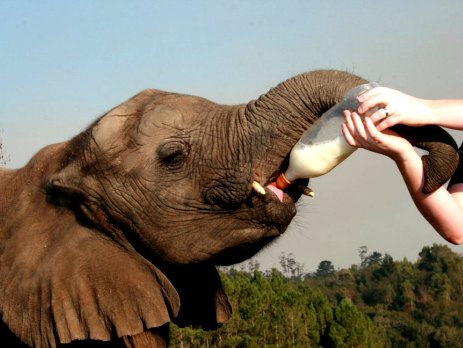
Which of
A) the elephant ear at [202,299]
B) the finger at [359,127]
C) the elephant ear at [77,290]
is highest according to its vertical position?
the finger at [359,127]

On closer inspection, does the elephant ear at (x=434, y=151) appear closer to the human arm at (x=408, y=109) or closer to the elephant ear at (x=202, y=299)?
the human arm at (x=408, y=109)

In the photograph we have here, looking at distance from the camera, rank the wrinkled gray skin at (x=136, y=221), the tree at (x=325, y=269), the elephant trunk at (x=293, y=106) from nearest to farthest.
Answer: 1. the elephant trunk at (x=293, y=106)
2. the wrinkled gray skin at (x=136, y=221)
3. the tree at (x=325, y=269)

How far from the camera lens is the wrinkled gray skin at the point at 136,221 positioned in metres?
5.97

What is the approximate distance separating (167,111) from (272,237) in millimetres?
945

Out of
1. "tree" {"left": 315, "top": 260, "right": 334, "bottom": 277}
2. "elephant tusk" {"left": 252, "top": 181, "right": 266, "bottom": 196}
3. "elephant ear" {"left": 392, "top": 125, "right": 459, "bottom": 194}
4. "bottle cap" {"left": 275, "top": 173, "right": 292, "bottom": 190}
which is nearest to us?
"elephant ear" {"left": 392, "top": 125, "right": 459, "bottom": 194}

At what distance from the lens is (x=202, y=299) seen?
682 centimetres

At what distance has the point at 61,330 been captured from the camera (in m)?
6.09

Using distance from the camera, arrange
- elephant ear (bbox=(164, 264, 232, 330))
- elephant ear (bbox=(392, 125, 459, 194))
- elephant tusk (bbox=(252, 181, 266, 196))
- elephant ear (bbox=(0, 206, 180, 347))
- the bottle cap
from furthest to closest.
A: elephant ear (bbox=(164, 264, 232, 330))
elephant ear (bbox=(0, 206, 180, 347))
elephant tusk (bbox=(252, 181, 266, 196))
the bottle cap
elephant ear (bbox=(392, 125, 459, 194))

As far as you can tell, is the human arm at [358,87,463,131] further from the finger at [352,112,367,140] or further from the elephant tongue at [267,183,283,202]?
the elephant tongue at [267,183,283,202]

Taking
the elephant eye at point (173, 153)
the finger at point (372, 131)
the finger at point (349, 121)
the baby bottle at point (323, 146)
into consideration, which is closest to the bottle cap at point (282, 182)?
the baby bottle at point (323, 146)

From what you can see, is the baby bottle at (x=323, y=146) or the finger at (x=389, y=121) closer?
the finger at (x=389, y=121)

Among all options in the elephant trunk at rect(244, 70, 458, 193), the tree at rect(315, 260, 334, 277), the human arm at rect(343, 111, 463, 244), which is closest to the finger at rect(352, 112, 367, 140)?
the human arm at rect(343, 111, 463, 244)

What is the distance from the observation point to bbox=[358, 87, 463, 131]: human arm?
447 cm

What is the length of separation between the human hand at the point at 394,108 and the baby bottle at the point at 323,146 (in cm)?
28
